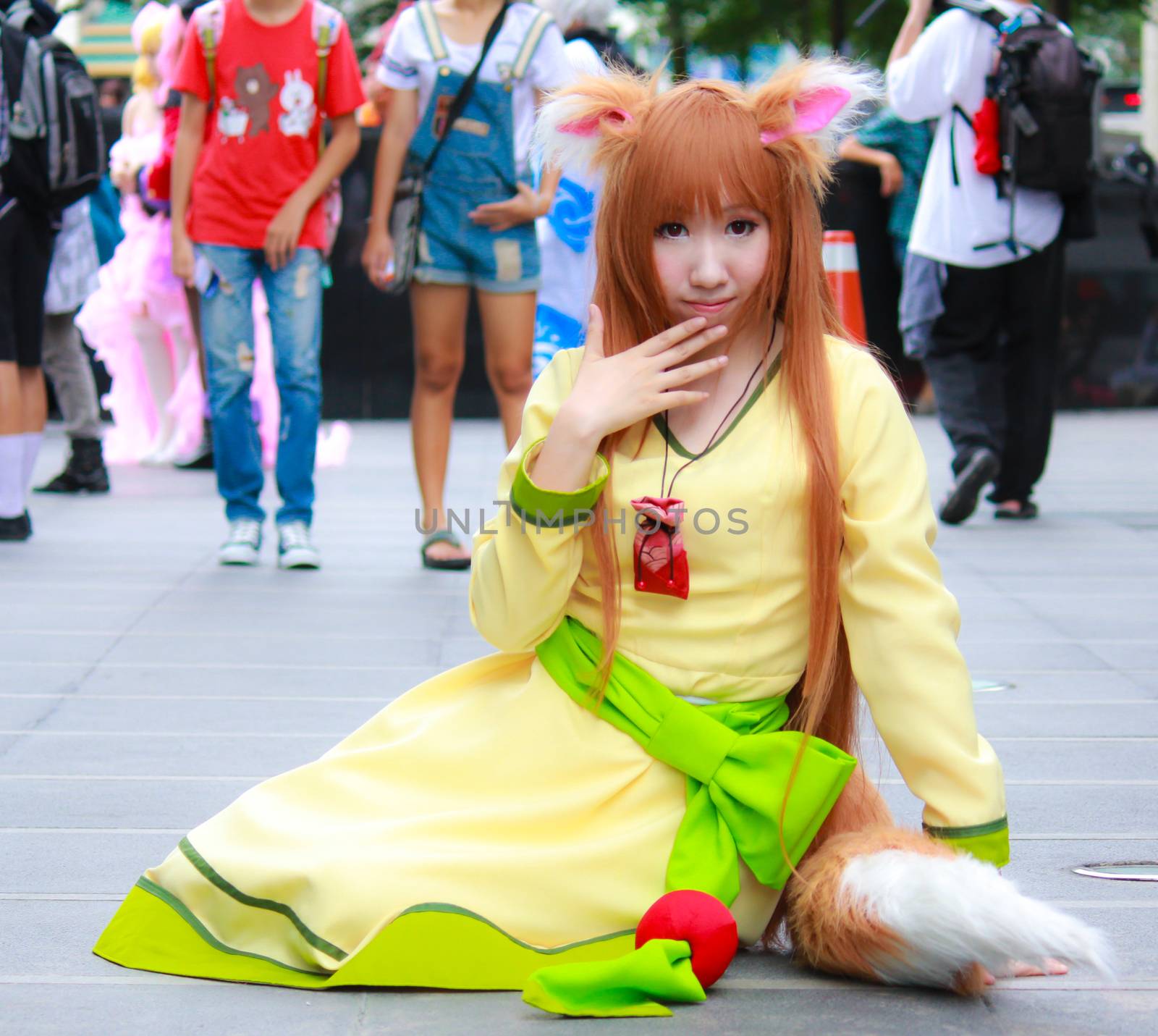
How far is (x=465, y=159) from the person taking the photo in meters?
5.52

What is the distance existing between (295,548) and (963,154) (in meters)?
2.80

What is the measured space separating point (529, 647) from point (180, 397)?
6600 millimetres

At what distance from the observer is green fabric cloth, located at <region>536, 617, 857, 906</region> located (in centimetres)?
227

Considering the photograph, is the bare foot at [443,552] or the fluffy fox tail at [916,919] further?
the bare foot at [443,552]

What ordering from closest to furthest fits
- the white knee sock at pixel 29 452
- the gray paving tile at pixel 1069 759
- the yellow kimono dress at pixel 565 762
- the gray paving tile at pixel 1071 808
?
the yellow kimono dress at pixel 565 762 < the gray paving tile at pixel 1071 808 < the gray paving tile at pixel 1069 759 < the white knee sock at pixel 29 452

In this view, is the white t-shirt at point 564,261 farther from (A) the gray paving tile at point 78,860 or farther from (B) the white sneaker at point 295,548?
(A) the gray paving tile at point 78,860

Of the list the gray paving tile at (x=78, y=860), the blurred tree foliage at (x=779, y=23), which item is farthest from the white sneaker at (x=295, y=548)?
the blurred tree foliage at (x=779, y=23)

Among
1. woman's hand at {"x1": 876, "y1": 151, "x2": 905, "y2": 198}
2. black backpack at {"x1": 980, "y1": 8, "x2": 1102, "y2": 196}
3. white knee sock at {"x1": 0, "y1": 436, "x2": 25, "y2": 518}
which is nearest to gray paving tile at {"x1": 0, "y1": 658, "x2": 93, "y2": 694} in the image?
white knee sock at {"x1": 0, "y1": 436, "x2": 25, "y2": 518}

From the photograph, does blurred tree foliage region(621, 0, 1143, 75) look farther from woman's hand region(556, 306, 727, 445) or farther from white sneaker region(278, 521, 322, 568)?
woman's hand region(556, 306, 727, 445)

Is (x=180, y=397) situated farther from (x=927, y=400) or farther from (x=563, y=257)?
(x=927, y=400)

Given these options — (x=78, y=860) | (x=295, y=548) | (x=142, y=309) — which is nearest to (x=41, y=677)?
(x=78, y=860)

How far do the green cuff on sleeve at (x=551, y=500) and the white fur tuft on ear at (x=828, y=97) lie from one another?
0.52m

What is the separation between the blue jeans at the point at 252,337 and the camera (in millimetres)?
5512

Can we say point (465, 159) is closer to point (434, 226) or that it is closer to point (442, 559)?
point (434, 226)
